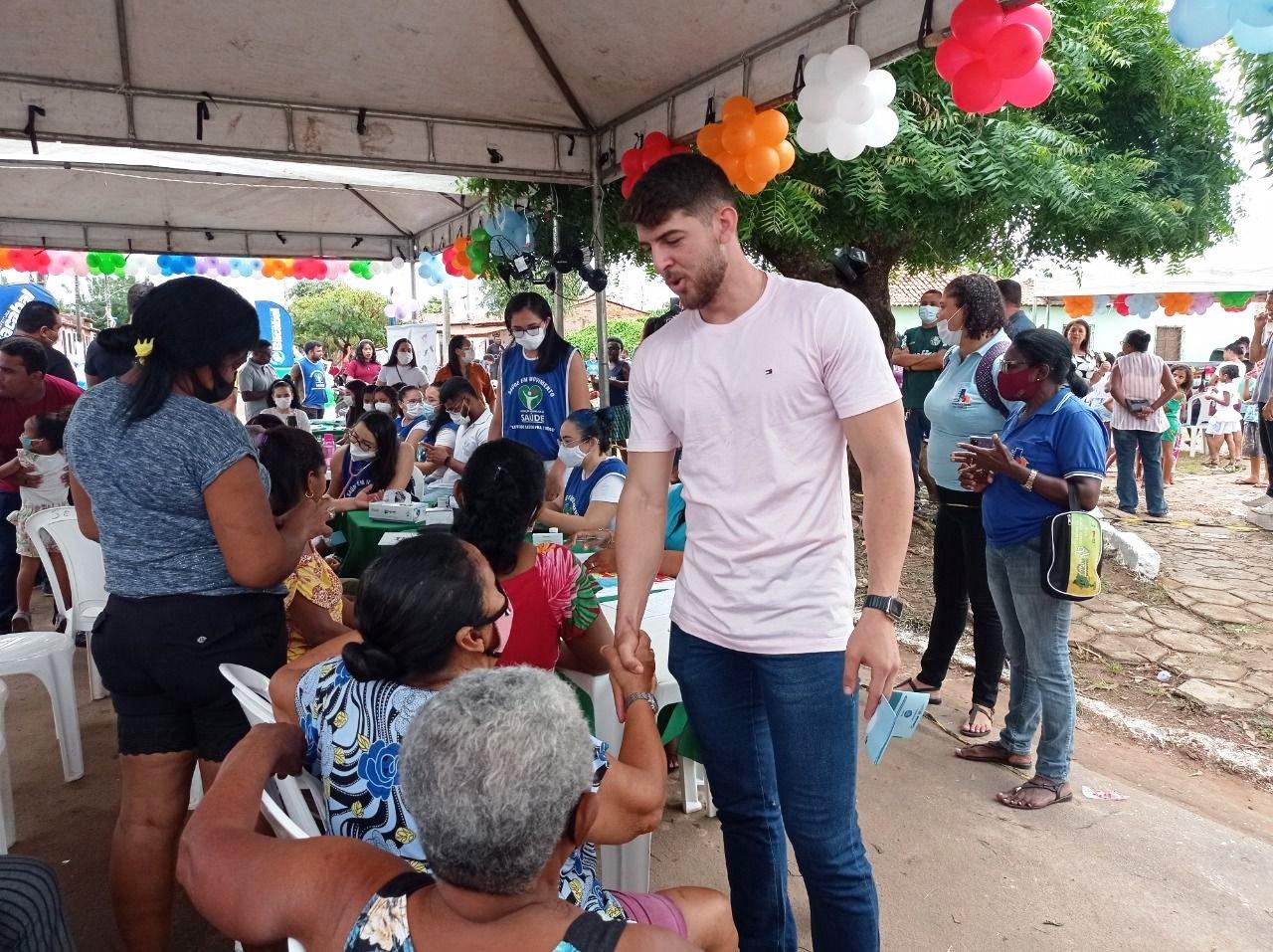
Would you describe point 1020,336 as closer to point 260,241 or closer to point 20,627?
point 20,627

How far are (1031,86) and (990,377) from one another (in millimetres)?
1180

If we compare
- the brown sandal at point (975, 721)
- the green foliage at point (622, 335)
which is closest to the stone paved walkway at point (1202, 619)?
the brown sandal at point (975, 721)

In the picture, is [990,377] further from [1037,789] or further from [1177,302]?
[1177,302]

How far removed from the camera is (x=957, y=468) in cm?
346

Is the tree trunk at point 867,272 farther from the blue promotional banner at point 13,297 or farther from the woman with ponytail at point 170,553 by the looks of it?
the blue promotional banner at point 13,297

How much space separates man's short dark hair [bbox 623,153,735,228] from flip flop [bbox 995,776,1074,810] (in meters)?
2.47

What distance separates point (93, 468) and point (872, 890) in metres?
1.93

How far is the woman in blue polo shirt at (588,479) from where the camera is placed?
12.0 feet

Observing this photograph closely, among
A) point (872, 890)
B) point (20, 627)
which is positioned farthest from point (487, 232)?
point (872, 890)

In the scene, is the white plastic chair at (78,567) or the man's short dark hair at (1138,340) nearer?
the white plastic chair at (78,567)

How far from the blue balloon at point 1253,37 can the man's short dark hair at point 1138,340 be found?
21.0ft

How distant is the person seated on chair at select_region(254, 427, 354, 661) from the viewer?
8.45 feet

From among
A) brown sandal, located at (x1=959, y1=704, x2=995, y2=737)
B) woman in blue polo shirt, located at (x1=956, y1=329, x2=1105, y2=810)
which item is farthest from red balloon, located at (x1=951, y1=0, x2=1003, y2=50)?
brown sandal, located at (x1=959, y1=704, x2=995, y2=737)

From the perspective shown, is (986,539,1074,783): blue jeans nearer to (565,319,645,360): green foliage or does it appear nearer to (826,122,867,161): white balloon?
(826,122,867,161): white balloon
